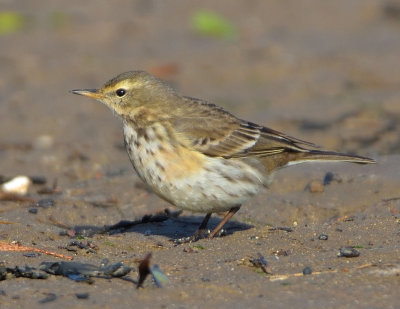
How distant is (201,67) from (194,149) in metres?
8.07

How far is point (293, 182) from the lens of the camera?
9.97 meters

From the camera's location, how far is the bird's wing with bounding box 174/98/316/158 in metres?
8.28

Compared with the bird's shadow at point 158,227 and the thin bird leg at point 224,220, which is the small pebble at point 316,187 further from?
the thin bird leg at point 224,220

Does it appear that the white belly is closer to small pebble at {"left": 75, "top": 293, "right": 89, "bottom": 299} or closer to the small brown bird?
the small brown bird

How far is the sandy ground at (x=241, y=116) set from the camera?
244 inches

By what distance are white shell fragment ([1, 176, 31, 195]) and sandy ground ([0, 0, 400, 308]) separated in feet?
0.40

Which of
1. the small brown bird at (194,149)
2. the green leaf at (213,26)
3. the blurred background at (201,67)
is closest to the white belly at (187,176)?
the small brown bird at (194,149)

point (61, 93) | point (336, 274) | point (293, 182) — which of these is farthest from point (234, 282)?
point (61, 93)

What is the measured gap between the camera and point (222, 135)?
335 inches

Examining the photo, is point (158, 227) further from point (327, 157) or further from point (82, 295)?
point (82, 295)

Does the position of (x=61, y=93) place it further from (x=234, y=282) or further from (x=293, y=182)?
(x=234, y=282)

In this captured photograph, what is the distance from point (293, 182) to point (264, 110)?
14.0ft

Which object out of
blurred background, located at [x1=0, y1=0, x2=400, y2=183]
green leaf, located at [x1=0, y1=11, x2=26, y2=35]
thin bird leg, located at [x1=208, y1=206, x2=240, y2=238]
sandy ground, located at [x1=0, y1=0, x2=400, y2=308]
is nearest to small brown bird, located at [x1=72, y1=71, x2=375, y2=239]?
thin bird leg, located at [x1=208, y1=206, x2=240, y2=238]

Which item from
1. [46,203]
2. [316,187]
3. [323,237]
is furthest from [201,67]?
[323,237]
